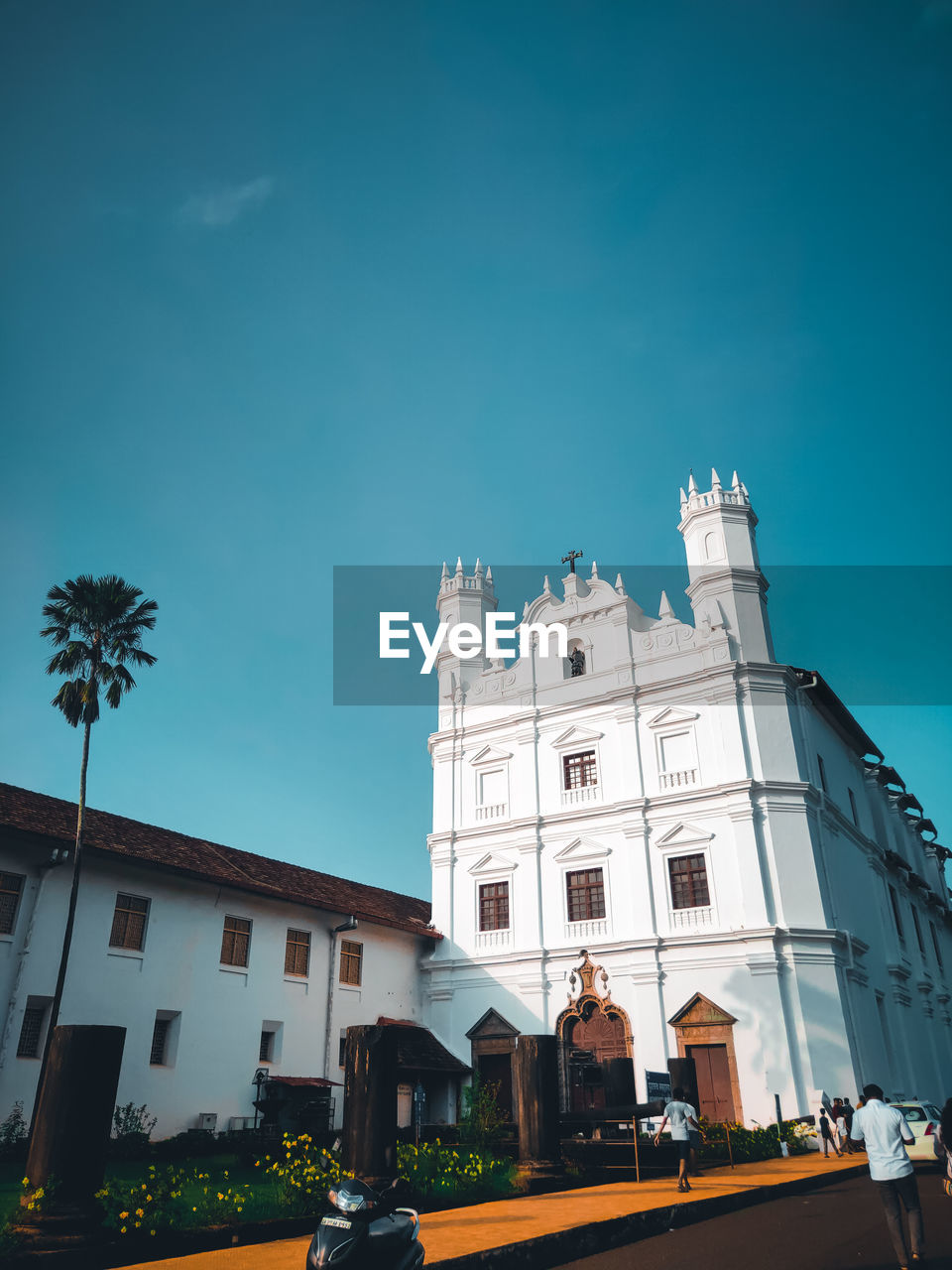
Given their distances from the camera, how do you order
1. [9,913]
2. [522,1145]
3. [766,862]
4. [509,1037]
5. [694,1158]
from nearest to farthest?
1. [522,1145]
2. [694,1158]
3. [9,913]
4. [766,862]
5. [509,1037]

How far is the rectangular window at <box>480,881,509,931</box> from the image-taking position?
28625mm

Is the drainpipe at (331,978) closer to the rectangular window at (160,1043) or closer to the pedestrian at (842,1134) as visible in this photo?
the rectangular window at (160,1043)

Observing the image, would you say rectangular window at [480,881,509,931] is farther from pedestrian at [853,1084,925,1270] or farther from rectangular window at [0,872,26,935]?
pedestrian at [853,1084,925,1270]

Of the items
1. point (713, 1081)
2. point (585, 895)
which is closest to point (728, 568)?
point (585, 895)

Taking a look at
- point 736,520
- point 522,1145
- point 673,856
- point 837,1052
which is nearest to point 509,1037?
point 673,856

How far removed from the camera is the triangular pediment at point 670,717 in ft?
89.6

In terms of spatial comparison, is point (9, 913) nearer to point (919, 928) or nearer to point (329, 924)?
point (329, 924)

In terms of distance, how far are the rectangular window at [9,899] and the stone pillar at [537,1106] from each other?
11.3 meters

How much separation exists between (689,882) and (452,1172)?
15.3 metres

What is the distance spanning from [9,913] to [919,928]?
33.3 metres

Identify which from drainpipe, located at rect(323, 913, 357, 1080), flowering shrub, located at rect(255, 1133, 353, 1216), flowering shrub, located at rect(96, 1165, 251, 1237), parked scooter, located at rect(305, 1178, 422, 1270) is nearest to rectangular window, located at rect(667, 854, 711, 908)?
drainpipe, located at rect(323, 913, 357, 1080)

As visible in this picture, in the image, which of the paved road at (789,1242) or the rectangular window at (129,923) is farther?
the rectangular window at (129,923)

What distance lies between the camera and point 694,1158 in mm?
16797

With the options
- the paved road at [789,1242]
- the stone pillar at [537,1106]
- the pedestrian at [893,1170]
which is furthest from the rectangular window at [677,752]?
the pedestrian at [893,1170]
